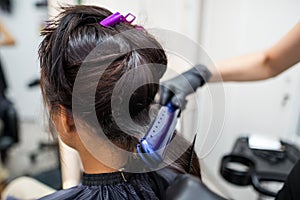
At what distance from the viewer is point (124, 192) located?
818mm

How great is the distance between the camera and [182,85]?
2.98ft

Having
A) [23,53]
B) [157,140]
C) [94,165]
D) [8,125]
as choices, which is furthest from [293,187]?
[23,53]

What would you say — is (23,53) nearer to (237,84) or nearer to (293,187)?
(237,84)

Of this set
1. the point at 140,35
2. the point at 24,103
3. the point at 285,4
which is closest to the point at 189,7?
the point at 285,4

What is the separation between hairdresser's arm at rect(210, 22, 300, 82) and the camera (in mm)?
1080

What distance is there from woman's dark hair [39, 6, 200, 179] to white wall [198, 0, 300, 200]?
3.14 feet

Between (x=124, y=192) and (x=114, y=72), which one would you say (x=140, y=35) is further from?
(x=124, y=192)

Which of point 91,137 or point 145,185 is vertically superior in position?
point 91,137

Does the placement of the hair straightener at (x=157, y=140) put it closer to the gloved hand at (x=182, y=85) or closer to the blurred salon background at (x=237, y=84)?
the gloved hand at (x=182, y=85)

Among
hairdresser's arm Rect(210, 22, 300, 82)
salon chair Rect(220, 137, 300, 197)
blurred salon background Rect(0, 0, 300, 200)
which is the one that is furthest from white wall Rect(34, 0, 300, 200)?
hairdresser's arm Rect(210, 22, 300, 82)

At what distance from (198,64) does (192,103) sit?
5.9 inches

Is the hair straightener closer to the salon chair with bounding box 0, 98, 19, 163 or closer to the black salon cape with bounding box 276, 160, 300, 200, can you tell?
the black salon cape with bounding box 276, 160, 300, 200

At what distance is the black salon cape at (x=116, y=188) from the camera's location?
814mm

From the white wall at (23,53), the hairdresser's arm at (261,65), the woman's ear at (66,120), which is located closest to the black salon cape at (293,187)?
the hairdresser's arm at (261,65)
